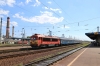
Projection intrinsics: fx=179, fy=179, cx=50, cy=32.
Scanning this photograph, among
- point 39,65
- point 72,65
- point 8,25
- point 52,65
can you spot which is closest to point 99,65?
point 72,65

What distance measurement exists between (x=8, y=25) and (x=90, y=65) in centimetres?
10800

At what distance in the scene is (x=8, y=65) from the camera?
43.7 ft

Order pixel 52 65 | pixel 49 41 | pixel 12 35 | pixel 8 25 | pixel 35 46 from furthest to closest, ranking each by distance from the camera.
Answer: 1. pixel 12 35
2. pixel 8 25
3. pixel 49 41
4. pixel 35 46
5. pixel 52 65

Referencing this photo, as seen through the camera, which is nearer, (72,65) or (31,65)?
(31,65)

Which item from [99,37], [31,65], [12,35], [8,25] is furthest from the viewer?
[12,35]

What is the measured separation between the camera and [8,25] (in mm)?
116938

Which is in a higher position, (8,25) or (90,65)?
(8,25)

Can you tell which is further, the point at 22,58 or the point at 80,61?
the point at 22,58

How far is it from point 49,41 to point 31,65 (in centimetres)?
3194

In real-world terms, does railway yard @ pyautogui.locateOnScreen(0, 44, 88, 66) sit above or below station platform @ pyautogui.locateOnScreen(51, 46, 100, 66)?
above

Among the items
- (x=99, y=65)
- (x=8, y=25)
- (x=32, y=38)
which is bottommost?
(x=99, y=65)

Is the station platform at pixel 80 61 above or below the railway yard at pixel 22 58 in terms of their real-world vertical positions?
below

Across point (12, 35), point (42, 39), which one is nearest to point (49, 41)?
point (42, 39)

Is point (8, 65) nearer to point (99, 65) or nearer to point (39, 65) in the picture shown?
point (39, 65)
